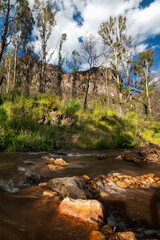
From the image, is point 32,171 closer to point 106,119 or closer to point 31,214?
point 31,214

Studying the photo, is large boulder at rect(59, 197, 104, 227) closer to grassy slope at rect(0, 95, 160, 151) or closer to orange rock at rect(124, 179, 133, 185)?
orange rock at rect(124, 179, 133, 185)

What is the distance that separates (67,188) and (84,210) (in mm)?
558

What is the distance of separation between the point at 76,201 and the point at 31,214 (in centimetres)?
49

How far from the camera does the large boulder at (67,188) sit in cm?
180

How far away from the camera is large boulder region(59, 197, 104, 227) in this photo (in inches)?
52.2

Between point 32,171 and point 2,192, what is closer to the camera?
point 2,192

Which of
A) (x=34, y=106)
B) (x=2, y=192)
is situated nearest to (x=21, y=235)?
(x=2, y=192)

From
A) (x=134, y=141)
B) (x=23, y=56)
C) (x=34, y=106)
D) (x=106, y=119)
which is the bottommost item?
(x=134, y=141)

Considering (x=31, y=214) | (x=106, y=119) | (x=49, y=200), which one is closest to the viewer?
(x=31, y=214)

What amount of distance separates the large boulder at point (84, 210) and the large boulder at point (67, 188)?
312 mm

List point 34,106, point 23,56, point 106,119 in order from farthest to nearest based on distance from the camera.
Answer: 1. point 23,56
2. point 106,119
3. point 34,106

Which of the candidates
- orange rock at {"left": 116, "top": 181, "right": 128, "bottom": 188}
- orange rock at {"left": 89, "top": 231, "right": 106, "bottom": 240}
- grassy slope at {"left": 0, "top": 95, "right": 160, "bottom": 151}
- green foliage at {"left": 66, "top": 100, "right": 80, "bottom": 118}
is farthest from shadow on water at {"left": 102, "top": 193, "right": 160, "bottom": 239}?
green foliage at {"left": 66, "top": 100, "right": 80, "bottom": 118}

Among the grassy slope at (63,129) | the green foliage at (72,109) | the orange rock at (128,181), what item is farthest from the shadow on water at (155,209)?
the green foliage at (72,109)

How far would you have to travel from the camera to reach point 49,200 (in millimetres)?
1729
